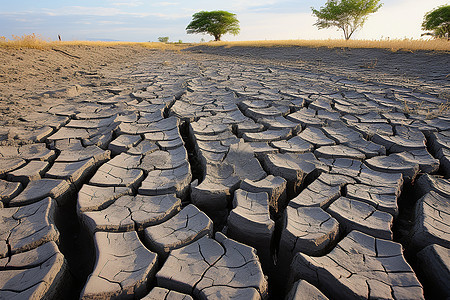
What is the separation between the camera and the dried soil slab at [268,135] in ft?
7.80

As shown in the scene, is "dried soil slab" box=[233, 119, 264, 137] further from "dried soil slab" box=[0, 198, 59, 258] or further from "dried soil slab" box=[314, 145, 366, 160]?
"dried soil slab" box=[0, 198, 59, 258]

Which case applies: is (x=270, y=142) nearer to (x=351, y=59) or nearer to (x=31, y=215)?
(x=31, y=215)

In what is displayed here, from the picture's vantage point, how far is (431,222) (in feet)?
4.33

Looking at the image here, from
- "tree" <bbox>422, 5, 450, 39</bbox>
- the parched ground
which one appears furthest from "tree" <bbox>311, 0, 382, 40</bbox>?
the parched ground

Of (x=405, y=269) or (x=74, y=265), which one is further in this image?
(x=74, y=265)

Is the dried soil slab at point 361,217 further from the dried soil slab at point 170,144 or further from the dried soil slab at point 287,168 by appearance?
the dried soil slab at point 170,144

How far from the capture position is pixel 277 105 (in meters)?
3.36

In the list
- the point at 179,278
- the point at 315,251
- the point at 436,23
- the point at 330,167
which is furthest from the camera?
the point at 436,23

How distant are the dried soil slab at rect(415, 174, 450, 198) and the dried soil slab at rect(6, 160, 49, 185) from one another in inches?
105

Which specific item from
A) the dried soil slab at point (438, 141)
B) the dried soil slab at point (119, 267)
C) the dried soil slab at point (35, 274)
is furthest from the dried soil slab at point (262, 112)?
the dried soil slab at point (35, 274)

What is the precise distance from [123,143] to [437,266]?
2300mm

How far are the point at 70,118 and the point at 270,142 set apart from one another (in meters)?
2.32

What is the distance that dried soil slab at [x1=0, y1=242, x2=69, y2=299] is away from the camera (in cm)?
101

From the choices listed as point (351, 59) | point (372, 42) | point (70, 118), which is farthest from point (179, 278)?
point (372, 42)
